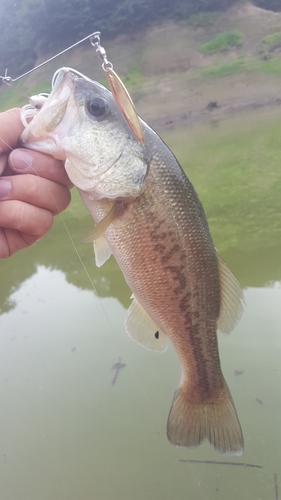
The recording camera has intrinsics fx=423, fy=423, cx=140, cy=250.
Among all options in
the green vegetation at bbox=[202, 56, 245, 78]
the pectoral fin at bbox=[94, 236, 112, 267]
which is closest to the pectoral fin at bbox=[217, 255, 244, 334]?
the pectoral fin at bbox=[94, 236, 112, 267]

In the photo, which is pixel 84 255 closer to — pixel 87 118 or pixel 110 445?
pixel 110 445

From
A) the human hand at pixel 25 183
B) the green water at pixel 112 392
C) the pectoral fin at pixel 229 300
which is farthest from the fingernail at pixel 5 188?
the green water at pixel 112 392

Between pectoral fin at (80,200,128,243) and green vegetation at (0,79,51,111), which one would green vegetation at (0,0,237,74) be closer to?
green vegetation at (0,79,51,111)

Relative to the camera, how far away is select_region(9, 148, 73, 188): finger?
1.55m

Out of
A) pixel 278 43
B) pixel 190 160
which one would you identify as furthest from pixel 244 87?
pixel 190 160

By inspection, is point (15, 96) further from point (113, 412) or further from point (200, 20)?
point (113, 412)

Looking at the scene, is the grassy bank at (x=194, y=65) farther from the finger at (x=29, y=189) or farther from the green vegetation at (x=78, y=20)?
the finger at (x=29, y=189)

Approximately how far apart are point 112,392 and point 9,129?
2.30 metres

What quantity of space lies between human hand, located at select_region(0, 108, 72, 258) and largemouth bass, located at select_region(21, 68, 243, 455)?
0.19 feet

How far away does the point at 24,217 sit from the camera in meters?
→ 1.60

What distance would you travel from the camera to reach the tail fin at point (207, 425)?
179 centimetres

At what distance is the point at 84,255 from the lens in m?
6.05

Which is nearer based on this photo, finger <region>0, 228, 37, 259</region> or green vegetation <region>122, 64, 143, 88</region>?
finger <region>0, 228, 37, 259</region>

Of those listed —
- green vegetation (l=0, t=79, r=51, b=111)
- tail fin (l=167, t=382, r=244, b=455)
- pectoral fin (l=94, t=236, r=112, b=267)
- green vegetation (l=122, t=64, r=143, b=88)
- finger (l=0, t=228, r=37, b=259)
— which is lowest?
tail fin (l=167, t=382, r=244, b=455)
